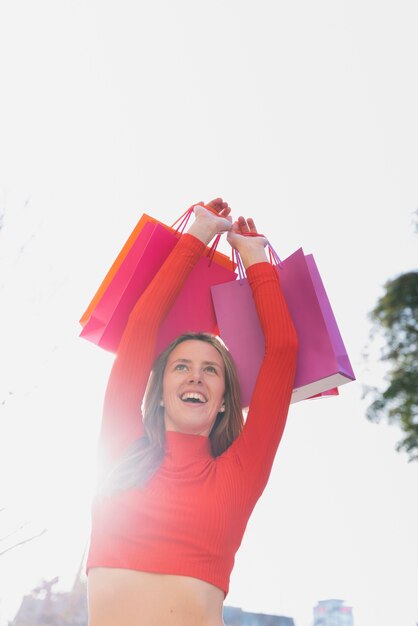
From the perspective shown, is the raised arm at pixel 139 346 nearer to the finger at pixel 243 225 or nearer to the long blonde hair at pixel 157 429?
the long blonde hair at pixel 157 429

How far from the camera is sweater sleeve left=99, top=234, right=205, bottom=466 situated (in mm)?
2074

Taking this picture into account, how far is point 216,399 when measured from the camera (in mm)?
2221

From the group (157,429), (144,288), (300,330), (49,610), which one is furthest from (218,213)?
(49,610)

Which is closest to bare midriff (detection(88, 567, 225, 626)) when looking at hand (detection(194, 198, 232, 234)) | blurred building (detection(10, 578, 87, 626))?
hand (detection(194, 198, 232, 234))

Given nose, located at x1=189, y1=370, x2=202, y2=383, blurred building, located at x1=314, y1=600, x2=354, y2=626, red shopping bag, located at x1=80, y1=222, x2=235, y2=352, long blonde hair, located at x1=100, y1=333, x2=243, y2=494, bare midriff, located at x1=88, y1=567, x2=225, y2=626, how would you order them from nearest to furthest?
bare midriff, located at x1=88, y1=567, x2=225, y2=626 → long blonde hair, located at x1=100, y1=333, x2=243, y2=494 → nose, located at x1=189, y1=370, x2=202, y2=383 → red shopping bag, located at x1=80, y1=222, x2=235, y2=352 → blurred building, located at x1=314, y1=600, x2=354, y2=626

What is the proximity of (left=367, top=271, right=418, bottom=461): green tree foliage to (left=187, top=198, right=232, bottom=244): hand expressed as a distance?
686cm

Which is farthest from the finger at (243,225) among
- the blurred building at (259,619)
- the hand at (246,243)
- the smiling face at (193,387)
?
the blurred building at (259,619)

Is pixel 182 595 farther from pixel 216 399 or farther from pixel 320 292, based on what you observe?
pixel 320 292

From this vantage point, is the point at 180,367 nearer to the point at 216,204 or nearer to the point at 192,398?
the point at 192,398

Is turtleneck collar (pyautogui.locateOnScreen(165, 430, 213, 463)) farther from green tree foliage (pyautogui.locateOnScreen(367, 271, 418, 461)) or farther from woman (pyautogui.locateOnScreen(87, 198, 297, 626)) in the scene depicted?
green tree foliage (pyautogui.locateOnScreen(367, 271, 418, 461))

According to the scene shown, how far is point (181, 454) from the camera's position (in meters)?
2.08

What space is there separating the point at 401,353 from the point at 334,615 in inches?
2455

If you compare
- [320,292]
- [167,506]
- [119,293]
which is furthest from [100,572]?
[320,292]

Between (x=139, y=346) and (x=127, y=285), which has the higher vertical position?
(x=127, y=285)
